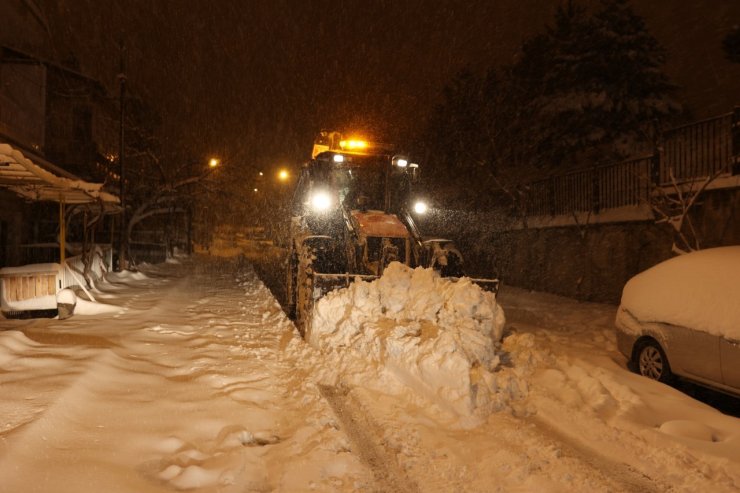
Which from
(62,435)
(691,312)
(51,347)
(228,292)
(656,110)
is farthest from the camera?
(656,110)

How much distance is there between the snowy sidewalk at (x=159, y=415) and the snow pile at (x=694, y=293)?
456 centimetres

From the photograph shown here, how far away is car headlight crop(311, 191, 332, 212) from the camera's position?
9992 mm

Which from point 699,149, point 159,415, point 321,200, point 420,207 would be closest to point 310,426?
point 159,415

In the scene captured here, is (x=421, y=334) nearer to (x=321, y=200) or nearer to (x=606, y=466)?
(x=606, y=466)

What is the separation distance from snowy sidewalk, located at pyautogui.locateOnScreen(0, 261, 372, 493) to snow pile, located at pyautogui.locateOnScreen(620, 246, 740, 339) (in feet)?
15.0

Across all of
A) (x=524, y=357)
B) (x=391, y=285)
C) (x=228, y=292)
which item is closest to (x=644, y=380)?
(x=524, y=357)

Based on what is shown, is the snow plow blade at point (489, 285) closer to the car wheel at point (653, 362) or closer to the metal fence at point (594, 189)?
the car wheel at point (653, 362)

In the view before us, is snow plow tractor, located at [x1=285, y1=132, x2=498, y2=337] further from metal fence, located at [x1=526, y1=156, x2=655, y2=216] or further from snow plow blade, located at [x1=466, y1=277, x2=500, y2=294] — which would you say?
metal fence, located at [x1=526, y1=156, x2=655, y2=216]

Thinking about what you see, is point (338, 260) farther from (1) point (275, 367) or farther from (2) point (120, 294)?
(2) point (120, 294)

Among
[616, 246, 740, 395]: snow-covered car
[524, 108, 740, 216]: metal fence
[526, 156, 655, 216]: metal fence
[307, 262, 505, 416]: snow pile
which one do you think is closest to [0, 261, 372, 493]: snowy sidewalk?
[307, 262, 505, 416]: snow pile

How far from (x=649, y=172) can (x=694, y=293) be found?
678 centimetres

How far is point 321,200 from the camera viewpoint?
10016mm

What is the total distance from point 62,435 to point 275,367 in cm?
301

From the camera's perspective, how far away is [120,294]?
1323 cm
